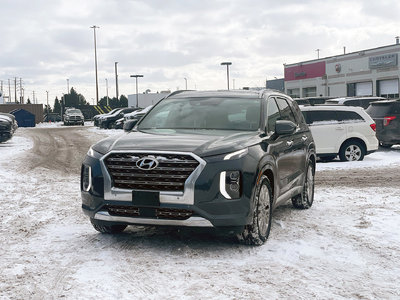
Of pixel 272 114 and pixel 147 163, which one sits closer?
pixel 147 163

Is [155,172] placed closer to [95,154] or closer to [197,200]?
[197,200]

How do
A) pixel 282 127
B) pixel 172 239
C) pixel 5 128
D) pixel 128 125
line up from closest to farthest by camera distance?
pixel 172 239
pixel 282 127
pixel 128 125
pixel 5 128

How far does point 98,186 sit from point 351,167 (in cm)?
978

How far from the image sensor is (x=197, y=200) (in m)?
5.28

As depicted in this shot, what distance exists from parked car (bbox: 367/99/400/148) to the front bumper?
1318cm

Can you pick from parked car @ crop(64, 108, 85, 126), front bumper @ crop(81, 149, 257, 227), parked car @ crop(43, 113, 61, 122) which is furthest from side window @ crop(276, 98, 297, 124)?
parked car @ crop(43, 113, 61, 122)

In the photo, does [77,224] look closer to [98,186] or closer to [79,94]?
[98,186]

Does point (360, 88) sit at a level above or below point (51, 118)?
above

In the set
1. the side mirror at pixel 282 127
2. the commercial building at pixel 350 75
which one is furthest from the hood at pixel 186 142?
the commercial building at pixel 350 75

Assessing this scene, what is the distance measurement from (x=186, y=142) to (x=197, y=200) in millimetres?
657

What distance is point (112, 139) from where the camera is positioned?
6.08 metres

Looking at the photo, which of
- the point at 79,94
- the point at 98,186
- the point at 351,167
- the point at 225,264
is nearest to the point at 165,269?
the point at 225,264

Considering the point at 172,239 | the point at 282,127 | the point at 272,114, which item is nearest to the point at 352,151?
the point at 272,114

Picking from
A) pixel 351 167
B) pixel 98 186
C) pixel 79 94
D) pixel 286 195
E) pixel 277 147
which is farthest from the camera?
pixel 79 94
